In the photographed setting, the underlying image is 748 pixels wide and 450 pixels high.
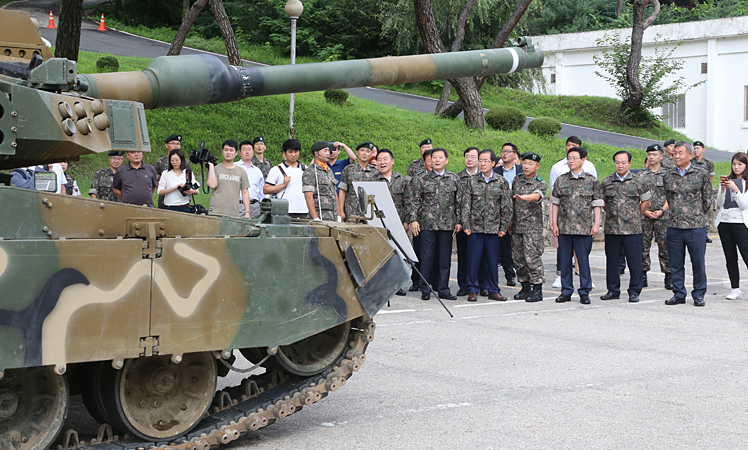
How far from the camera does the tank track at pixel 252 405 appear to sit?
15.0ft

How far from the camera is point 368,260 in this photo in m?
5.32

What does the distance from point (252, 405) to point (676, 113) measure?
3638 cm

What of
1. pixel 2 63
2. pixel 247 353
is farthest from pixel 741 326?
pixel 2 63

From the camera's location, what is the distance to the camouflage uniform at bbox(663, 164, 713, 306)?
9.80 metres

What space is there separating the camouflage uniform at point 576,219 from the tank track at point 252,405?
16.9 ft

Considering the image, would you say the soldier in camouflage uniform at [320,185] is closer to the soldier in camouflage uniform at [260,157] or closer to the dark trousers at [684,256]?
the soldier in camouflage uniform at [260,157]

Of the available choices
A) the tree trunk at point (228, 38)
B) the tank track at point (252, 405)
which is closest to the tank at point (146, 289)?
the tank track at point (252, 405)

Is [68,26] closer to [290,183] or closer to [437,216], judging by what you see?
[290,183]

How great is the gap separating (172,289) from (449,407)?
2189 mm

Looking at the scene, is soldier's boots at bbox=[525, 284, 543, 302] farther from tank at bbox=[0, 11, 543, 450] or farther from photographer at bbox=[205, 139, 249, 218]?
tank at bbox=[0, 11, 543, 450]

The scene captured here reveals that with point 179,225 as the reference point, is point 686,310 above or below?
below

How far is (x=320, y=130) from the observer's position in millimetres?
19047

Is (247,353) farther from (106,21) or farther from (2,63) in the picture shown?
(106,21)

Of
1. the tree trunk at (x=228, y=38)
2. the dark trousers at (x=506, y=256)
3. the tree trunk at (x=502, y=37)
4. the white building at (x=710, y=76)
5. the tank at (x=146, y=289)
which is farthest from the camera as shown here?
the white building at (x=710, y=76)
